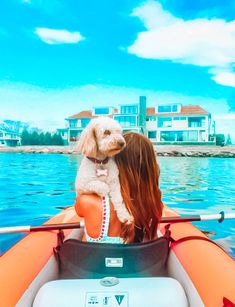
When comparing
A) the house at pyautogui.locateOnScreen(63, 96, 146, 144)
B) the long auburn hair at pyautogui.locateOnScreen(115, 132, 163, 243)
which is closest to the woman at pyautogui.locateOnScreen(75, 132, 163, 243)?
the long auburn hair at pyautogui.locateOnScreen(115, 132, 163, 243)

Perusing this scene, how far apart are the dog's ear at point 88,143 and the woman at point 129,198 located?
130 millimetres

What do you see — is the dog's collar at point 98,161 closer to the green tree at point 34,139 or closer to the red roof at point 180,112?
the red roof at point 180,112

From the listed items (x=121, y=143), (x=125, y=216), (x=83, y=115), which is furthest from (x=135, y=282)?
(x=83, y=115)

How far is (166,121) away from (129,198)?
1101 inches

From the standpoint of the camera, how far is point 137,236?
1.56m

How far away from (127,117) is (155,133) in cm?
276

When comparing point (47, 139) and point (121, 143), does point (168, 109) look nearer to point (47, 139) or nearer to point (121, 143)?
point (47, 139)

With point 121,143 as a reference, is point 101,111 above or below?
above

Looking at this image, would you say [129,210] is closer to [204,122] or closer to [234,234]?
[234,234]

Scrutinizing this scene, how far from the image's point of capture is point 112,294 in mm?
1210

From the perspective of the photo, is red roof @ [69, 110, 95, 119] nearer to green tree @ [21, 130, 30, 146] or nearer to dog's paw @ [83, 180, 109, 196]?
green tree @ [21, 130, 30, 146]

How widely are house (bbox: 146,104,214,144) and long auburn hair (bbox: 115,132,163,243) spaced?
86.9 feet

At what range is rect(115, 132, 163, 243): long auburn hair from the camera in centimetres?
141

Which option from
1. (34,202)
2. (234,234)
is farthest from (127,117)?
(234,234)
